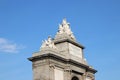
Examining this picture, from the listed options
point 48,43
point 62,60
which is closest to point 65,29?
point 48,43

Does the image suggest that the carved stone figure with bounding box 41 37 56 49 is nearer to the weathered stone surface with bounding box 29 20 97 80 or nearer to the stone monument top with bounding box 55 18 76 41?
the weathered stone surface with bounding box 29 20 97 80

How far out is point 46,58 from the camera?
105 ft

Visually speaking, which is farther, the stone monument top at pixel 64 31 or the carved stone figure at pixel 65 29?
the carved stone figure at pixel 65 29

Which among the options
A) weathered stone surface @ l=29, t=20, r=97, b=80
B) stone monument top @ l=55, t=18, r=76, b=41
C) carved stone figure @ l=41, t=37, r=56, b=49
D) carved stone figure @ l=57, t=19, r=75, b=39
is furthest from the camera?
Answer: carved stone figure @ l=57, t=19, r=75, b=39

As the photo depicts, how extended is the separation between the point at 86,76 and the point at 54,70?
6.57 meters

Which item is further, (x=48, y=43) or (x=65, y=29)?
(x=65, y=29)

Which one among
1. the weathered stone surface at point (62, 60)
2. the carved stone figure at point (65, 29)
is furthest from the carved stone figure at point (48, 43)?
the carved stone figure at point (65, 29)

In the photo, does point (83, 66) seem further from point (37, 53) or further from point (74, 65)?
point (37, 53)

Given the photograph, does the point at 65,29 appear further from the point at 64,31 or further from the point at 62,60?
the point at 62,60

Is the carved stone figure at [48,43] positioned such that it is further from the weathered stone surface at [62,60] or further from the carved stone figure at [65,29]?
the carved stone figure at [65,29]

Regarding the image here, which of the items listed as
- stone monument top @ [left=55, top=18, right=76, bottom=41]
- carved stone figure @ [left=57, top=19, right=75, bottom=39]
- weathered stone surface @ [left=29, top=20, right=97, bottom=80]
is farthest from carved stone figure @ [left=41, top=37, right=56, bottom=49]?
carved stone figure @ [left=57, top=19, right=75, bottom=39]

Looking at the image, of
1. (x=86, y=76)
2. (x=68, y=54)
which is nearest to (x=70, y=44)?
(x=68, y=54)

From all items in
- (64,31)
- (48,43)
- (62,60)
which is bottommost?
(62,60)

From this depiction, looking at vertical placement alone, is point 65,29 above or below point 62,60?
above
